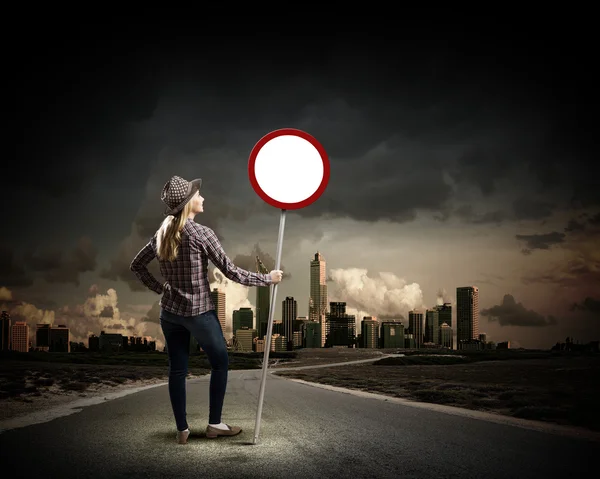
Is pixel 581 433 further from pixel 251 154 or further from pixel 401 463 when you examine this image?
pixel 251 154

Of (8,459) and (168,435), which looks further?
(168,435)

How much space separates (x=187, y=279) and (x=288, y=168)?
4.86 feet

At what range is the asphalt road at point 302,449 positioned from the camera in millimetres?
4238

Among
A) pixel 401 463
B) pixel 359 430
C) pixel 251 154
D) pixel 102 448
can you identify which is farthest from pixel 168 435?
pixel 251 154

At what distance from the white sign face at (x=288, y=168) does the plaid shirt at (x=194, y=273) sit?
74cm

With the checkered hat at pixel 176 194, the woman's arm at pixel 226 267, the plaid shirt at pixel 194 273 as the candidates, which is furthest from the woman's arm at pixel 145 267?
the woman's arm at pixel 226 267

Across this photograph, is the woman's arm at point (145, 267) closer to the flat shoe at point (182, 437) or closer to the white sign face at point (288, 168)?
the white sign face at point (288, 168)

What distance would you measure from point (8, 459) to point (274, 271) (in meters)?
2.80

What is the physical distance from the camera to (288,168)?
213 inches

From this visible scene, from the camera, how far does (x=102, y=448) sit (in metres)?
5.10

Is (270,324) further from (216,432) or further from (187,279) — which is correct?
(216,432)

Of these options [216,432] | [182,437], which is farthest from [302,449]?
[182,437]

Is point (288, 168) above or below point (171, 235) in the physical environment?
above

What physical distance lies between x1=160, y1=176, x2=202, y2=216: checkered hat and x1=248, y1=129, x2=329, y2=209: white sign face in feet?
2.13
